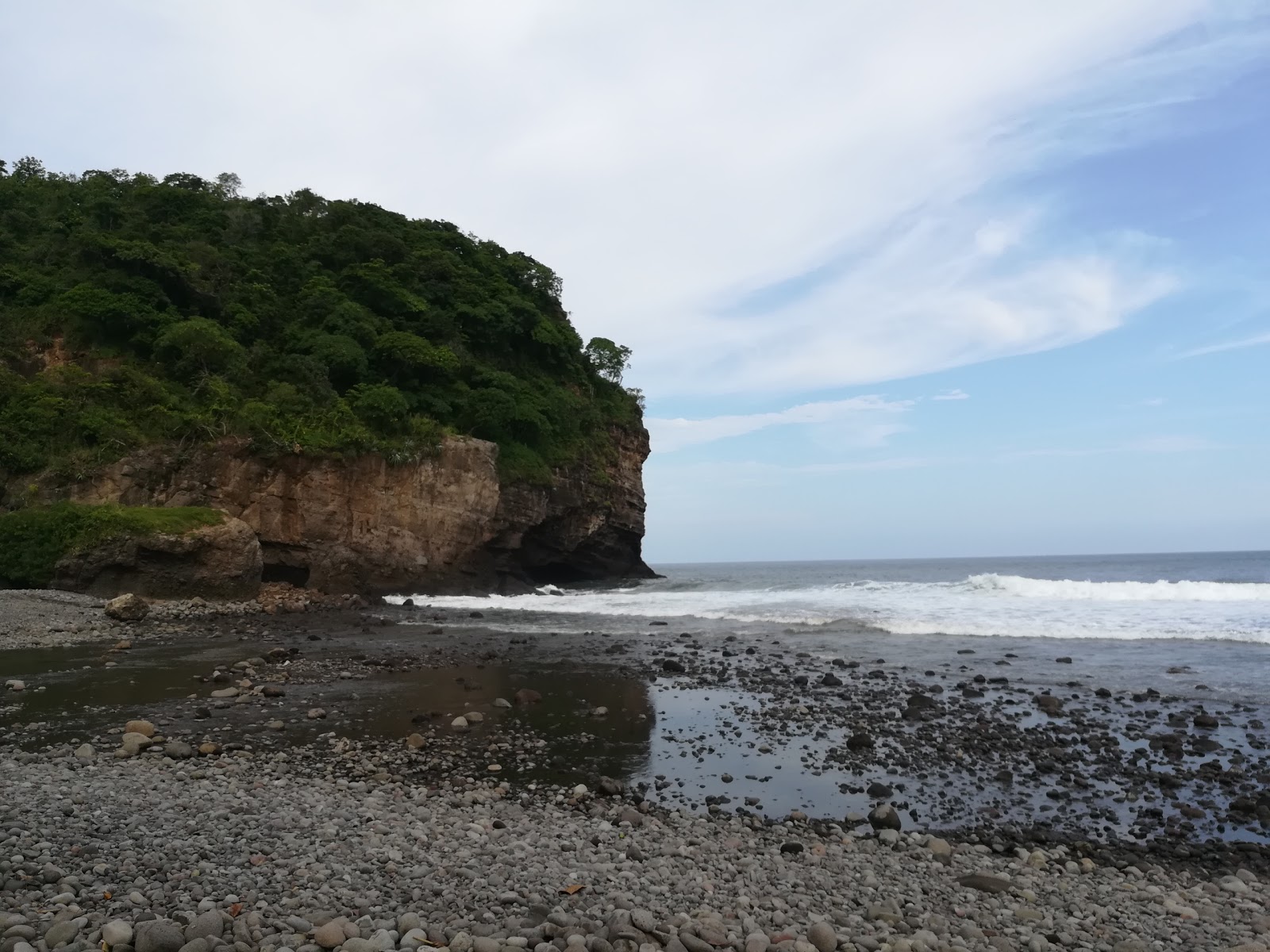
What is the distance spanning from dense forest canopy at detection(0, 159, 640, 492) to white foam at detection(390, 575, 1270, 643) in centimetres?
935

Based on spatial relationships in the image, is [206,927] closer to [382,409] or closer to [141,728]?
[141,728]

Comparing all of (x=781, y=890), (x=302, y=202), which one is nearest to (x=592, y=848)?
(x=781, y=890)

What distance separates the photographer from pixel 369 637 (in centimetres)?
2080

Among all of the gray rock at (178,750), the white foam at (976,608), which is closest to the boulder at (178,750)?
the gray rock at (178,750)

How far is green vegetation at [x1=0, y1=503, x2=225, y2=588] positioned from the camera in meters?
25.0

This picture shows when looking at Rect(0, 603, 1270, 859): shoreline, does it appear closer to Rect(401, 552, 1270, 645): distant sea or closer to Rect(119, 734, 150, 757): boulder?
Rect(119, 734, 150, 757): boulder

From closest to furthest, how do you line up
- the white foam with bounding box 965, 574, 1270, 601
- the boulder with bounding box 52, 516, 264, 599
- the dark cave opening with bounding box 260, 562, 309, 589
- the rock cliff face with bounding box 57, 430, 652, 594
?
the boulder with bounding box 52, 516, 264, 599 < the white foam with bounding box 965, 574, 1270, 601 < the rock cliff face with bounding box 57, 430, 652, 594 < the dark cave opening with bounding box 260, 562, 309, 589

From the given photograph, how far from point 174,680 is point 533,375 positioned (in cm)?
3175

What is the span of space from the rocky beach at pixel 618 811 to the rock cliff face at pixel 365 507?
15867 mm

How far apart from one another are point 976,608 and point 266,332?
3318 centimetres

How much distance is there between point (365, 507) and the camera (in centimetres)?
3297

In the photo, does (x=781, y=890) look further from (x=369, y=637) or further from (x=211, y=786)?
(x=369, y=637)

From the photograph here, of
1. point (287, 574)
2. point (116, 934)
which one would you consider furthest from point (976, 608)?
point (287, 574)

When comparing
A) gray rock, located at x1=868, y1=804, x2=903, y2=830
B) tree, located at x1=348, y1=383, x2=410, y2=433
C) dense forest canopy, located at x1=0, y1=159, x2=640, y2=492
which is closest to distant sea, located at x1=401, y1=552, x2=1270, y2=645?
tree, located at x1=348, y1=383, x2=410, y2=433
